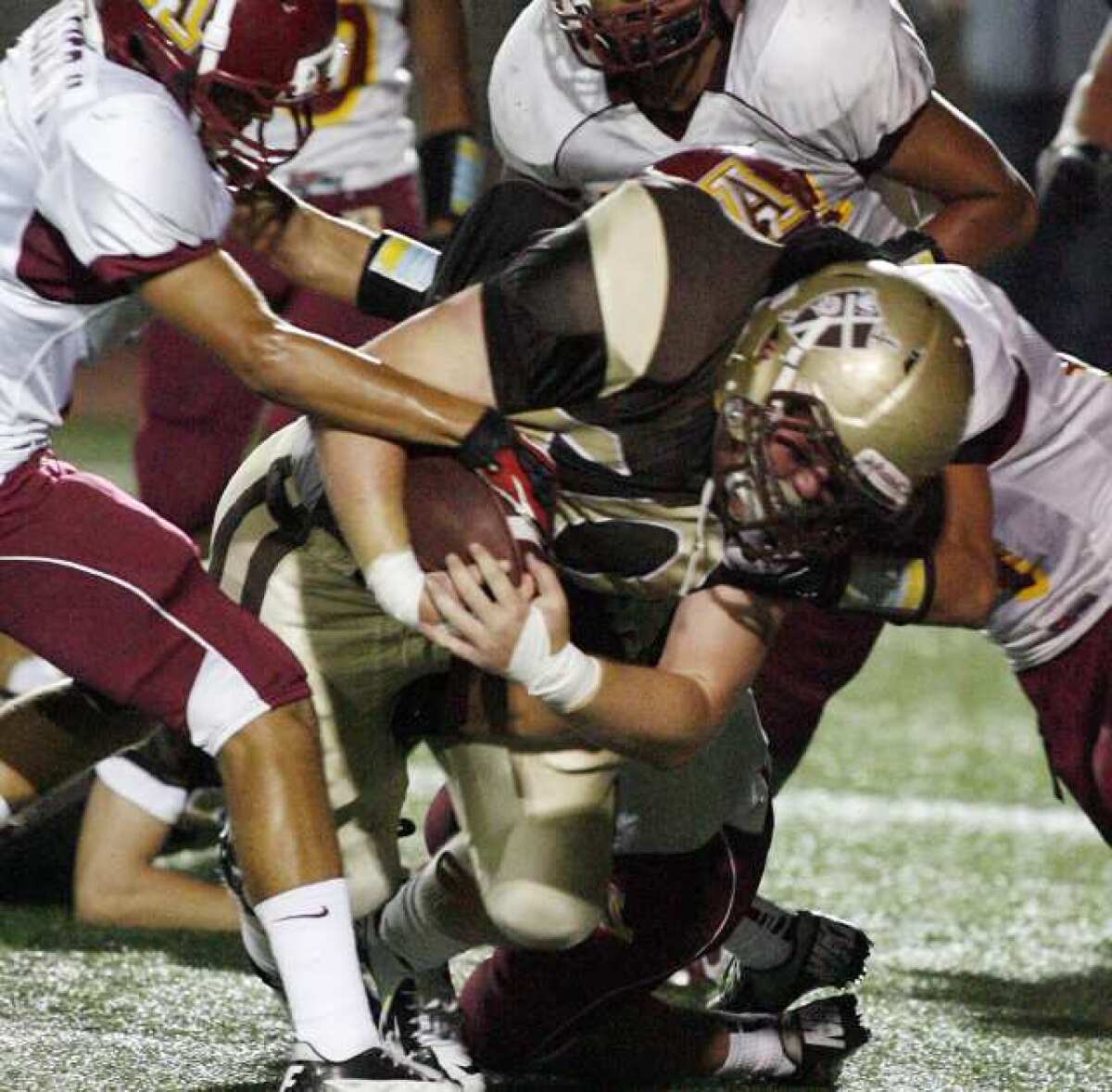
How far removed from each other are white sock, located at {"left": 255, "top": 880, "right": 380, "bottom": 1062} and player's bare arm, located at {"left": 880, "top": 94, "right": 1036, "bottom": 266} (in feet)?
4.67

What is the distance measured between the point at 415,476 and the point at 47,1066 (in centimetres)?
81

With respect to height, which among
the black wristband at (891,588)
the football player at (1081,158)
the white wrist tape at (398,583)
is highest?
the white wrist tape at (398,583)

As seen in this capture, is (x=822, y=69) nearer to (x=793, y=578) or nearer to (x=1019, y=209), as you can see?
(x=1019, y=209)

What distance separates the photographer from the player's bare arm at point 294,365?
2.58 meters

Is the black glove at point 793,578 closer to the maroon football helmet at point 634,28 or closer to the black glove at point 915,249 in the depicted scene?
the black glove at point 915,249

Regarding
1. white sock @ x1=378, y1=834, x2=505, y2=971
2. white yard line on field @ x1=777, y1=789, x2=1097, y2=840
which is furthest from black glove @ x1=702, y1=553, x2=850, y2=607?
white yard line on field @ x1=777, y1=789, x2=1097, y2=840

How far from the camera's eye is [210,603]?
2736 millimetres

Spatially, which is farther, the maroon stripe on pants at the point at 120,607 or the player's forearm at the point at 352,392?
the maroon stripe on pants at the point at 120,607

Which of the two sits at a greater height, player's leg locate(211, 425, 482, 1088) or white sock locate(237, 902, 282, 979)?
player's leg locate(211, 425, 482, 1088)

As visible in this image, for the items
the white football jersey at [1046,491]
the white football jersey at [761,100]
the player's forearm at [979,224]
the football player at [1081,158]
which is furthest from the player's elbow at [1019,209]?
the football player at [1081,158]

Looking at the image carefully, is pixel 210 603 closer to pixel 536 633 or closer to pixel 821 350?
pixel 536 633

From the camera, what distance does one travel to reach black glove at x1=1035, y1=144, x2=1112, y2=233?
14.5 ft

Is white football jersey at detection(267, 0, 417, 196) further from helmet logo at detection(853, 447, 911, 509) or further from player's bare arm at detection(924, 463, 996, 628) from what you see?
helmet logo at detection(853, 447, 911, 509)

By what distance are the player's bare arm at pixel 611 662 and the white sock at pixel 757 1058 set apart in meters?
0.52
